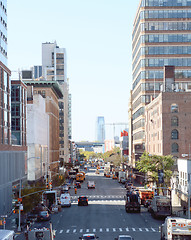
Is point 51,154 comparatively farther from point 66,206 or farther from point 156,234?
point 156,234

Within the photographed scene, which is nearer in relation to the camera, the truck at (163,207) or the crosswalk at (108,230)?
the crosswalk at (108,230)

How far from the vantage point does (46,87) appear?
161125 mm

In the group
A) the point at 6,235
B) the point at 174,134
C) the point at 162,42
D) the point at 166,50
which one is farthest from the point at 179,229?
the point at 166,50

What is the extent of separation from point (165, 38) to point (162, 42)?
4.51ft

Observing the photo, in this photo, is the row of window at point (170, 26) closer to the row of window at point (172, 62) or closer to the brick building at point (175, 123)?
the row of window at point (172, 62)

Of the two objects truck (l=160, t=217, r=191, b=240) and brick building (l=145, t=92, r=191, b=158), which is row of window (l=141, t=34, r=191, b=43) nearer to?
brick building (l=145, t=92, r=191, b=158)

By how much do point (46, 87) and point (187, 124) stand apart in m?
68.8

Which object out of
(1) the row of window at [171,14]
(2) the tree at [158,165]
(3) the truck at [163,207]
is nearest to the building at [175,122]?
(2) the tree at [158,165]

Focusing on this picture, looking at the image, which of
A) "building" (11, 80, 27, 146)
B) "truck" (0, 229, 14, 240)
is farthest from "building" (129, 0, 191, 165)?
"truck" (0, 229, 14, 240)

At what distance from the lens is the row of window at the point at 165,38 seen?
133m

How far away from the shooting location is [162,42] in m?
134

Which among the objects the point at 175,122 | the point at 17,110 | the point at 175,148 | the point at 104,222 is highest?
the point at 17,110

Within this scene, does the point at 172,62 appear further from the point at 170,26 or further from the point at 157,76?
the point at 170,26

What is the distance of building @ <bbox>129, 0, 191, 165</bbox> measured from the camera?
5231 inches
